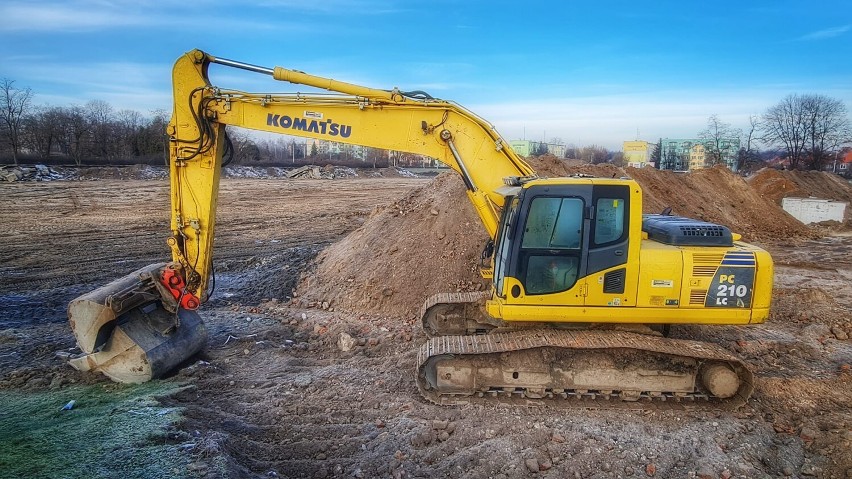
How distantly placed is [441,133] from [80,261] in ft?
34.3

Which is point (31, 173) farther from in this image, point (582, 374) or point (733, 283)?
point (733, 283)

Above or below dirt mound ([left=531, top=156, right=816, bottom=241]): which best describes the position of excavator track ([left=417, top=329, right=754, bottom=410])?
below

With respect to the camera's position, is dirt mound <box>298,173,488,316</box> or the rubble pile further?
the rubble pile

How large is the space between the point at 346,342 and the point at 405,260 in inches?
105

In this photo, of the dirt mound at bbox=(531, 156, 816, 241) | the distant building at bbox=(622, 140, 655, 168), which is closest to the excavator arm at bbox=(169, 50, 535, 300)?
the dirt mound at bbox=(531, 156, 816, 241)

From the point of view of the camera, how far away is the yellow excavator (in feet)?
19.4

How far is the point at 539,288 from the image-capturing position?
19.9 feet

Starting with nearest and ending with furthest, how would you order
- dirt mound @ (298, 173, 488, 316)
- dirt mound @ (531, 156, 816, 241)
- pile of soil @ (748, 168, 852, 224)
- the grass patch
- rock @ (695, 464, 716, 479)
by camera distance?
the grass patch
rock @ (695, 464, 716, 479)
dirt mound @ (298, 173, 488, 316)
dirt mound @ (531, 156, 816, 241)
pile of soil @ (748, 168, 852, 224)

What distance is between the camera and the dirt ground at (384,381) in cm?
508

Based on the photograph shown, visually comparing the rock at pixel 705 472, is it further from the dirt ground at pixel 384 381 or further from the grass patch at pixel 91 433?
the grass patch at pixel 91 433

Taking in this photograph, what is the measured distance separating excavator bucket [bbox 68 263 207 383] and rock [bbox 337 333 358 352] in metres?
2.04

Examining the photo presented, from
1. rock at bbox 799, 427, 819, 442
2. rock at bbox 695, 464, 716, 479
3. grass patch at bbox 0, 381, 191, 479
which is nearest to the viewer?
grass patch at bbox 0, 381, 191, 479

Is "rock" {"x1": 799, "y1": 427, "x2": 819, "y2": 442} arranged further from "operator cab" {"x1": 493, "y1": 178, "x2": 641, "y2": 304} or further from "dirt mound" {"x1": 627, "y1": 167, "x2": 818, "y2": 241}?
"dirt mound" {"x1": 627, "y1": 167, "x2": 818, "y2": 241}

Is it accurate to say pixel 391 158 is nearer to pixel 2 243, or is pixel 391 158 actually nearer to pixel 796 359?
pixel 2 243
